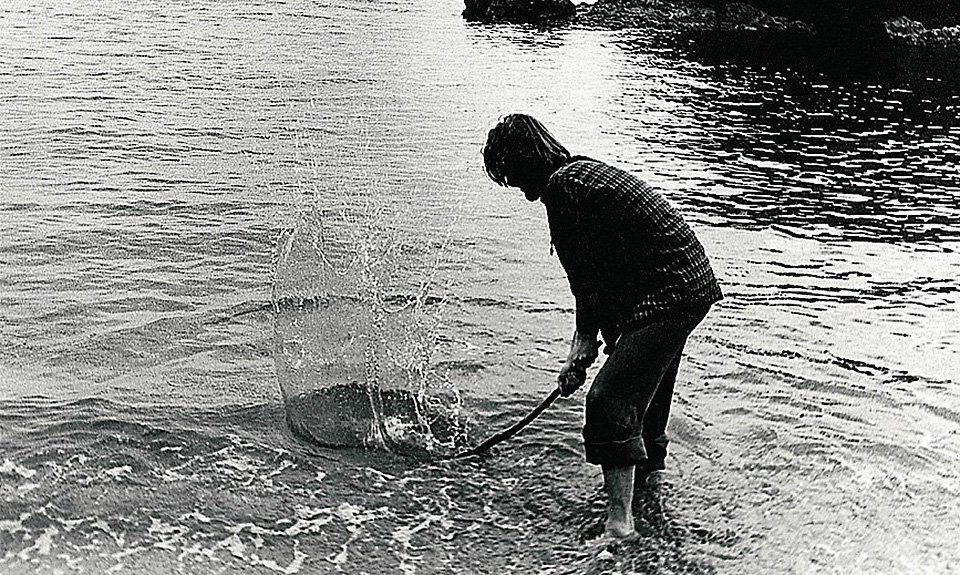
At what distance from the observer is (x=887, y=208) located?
1448 cm

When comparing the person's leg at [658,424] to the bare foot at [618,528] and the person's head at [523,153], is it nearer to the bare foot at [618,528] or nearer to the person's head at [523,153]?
the bare foot at [618,528]

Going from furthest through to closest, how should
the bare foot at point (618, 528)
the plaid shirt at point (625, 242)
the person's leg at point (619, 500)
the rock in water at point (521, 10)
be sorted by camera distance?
the rock in water at point (521, 10) < the bare foot at point (618, 528) < the person's leg at point (619, 500) < the plaid shirt at point (625, 242)

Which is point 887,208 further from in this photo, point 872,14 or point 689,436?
point 872,14

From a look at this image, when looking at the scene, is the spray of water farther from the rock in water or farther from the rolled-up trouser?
the rock in water

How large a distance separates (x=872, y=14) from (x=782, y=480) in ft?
120

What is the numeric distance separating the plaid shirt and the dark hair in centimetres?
11

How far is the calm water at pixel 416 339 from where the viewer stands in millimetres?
6035

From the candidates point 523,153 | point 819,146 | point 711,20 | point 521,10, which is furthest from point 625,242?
point 711,20

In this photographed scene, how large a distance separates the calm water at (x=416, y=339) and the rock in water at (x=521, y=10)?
21.8m

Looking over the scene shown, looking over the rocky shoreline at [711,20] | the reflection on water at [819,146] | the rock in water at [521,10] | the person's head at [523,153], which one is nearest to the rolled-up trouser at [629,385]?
the person's head at [523,153]

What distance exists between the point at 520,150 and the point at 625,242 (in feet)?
2.43

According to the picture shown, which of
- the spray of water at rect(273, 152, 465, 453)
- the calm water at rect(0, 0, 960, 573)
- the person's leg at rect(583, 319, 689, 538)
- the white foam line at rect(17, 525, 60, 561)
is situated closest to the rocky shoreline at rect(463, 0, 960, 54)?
the calm water at rect(0, 0, 960, 573)

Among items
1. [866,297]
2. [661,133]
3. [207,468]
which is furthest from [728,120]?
[207,468]

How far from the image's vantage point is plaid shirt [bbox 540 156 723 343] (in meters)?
5.23
